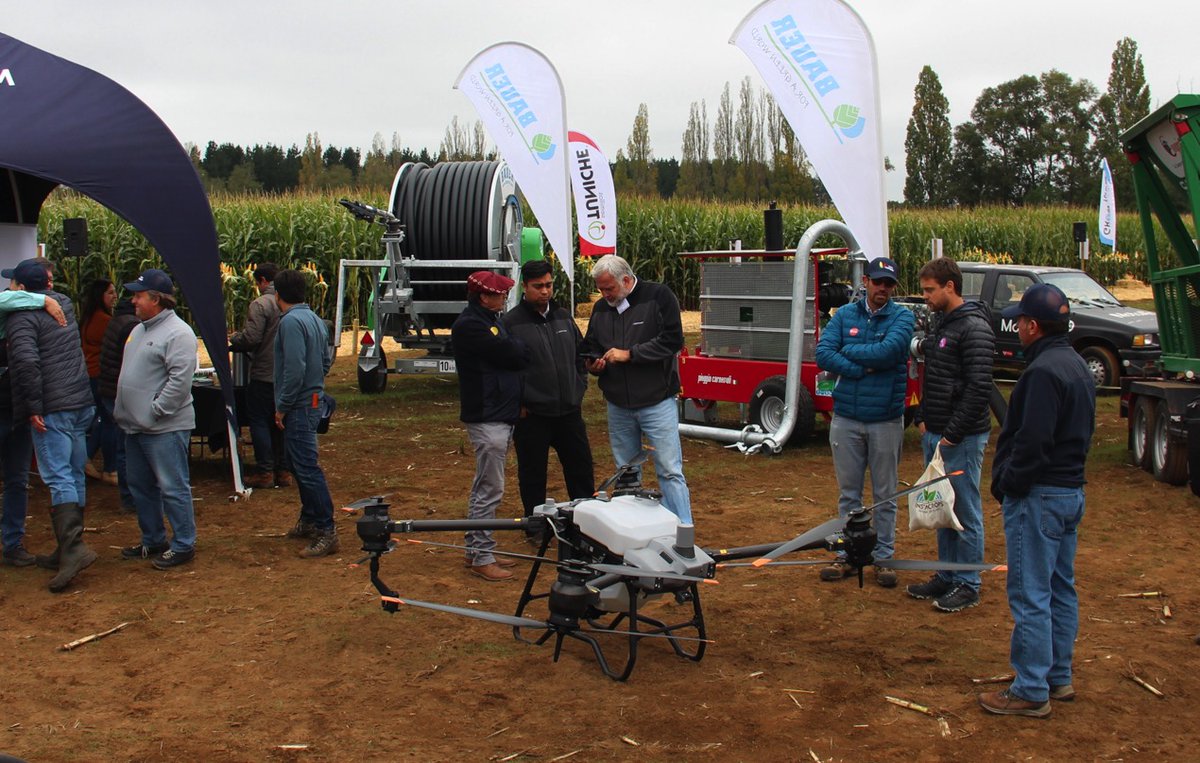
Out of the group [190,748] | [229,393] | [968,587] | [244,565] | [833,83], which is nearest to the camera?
[190,748]

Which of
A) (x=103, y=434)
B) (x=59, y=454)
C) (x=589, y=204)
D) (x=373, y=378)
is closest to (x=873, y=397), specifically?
(x=59, y=454)

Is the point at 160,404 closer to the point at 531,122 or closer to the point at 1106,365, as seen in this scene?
the point at 531,122

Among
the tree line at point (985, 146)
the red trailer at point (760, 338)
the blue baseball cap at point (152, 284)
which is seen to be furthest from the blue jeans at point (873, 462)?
the tree line at point (985, 146)

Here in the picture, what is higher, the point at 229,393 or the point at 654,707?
the point at 229,393

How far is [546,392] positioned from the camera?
21.1 feet

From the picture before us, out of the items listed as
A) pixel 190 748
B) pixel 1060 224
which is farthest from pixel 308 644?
pixel 1060 224

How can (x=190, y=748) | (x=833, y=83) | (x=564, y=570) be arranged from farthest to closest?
(x=833, y=83) → (x=564, y=570) → (x=190, y=748)

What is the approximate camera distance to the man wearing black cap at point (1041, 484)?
429 centimetres

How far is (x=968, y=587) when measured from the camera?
5.80 m

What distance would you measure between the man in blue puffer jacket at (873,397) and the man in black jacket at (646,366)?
902 millimetres

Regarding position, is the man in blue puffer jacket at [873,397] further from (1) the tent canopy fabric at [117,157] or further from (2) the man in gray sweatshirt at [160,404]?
(1) the tent canopy fabric at [117,157]

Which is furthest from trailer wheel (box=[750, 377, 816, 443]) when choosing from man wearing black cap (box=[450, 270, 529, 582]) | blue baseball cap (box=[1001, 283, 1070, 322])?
blue baseball cap (box=[1001, 283, 1070, 322])

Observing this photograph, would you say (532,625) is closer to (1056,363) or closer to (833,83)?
(1056,363)

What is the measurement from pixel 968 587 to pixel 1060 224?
30.4m
